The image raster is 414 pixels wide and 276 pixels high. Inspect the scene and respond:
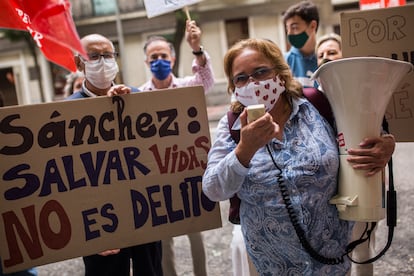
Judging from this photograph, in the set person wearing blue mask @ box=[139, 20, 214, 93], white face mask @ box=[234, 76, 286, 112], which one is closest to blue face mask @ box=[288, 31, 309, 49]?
person wearing blue mask @ box=[139, 20, 214, 93]

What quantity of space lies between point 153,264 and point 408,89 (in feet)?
5.37

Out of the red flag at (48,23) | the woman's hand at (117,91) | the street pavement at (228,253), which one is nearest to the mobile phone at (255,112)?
the red flag at (48,23)

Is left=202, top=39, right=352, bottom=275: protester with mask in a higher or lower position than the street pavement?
higher

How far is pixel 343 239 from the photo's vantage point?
171cm

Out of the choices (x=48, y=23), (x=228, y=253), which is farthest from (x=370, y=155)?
(x=228, y=253)

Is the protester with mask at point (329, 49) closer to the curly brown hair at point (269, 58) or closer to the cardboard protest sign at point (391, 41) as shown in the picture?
the cardboard protest sign at point (391, 41)

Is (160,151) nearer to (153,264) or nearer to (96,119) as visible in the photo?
(96,119)

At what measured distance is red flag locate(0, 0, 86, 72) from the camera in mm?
1613

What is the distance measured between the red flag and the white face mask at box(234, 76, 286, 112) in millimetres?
614

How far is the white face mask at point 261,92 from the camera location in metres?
1.65

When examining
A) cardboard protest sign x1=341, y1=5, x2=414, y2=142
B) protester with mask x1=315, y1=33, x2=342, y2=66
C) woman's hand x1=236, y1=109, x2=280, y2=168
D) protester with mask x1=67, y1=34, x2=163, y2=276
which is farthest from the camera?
protester with mask x1=315, y1=33, x2=342, y2=66

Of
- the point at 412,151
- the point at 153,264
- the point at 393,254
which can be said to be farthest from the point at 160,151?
the point at 412,151

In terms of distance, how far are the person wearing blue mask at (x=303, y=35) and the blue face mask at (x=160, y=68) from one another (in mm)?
932

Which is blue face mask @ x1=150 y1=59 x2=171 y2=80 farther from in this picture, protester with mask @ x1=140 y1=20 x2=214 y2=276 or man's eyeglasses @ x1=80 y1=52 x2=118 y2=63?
man's eyeglasses @ x1=80 y1=52 x2=118 y2=63
